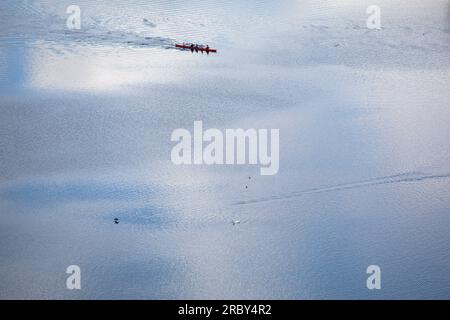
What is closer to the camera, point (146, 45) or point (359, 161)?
point (359, 161)

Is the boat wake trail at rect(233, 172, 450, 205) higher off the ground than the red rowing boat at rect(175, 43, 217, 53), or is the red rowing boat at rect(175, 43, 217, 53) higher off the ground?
the red rowing boat at rect(175, 43, 217, 53)

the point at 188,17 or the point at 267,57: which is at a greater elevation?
the point at 188,17

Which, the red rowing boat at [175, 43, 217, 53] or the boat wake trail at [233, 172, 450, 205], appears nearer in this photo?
the boat wake trail at [233, 172, 450, 205]

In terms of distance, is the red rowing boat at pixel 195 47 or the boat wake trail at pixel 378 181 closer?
the boat wake trail at pixel 378 181

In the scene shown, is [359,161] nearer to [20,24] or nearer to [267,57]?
[267,57]

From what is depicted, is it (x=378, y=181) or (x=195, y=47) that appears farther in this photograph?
(x=195, y=47)

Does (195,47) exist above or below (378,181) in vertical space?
above

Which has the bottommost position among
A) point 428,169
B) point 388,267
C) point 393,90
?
point 388,267

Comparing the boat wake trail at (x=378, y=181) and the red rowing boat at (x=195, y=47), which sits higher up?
the red rowing boat at (x=195, y=47)

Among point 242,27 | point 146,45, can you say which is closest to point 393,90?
point 242,27
